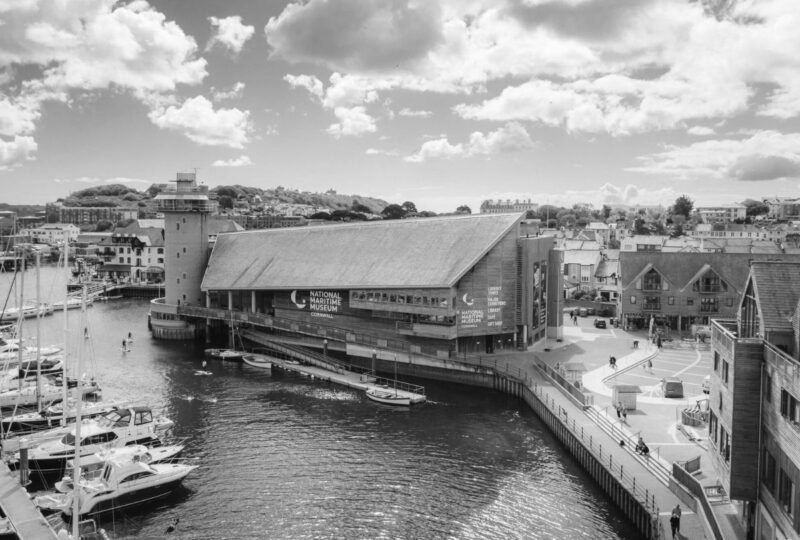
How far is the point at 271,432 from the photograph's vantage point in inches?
1887

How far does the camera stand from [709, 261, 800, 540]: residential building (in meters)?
24.9

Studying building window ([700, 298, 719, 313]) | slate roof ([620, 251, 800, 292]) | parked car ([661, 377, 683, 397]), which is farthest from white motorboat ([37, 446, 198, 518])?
building window ([700, 298, 719, 313])

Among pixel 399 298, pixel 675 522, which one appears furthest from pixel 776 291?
pixel 399 298

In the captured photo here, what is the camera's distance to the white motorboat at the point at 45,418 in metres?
45.1

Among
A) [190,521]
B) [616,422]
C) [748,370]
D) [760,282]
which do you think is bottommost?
[190,521]

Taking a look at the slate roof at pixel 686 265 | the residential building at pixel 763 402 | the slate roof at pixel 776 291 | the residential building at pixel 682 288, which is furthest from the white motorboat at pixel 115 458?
the slate roof at pixel 686 265

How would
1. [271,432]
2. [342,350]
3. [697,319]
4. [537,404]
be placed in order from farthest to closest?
1. [697,319]
2. [342,350]
3. [537,404]
4. [271,432]

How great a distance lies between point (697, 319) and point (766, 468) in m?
55.3

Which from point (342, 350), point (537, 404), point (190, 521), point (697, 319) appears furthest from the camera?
point (697, 319)

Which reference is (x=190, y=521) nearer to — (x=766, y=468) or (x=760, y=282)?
(x=766, y=468)

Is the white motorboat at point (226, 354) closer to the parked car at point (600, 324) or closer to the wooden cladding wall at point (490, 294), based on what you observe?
the wooden cladding wall at point (490, 294)

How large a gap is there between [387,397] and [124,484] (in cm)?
2322

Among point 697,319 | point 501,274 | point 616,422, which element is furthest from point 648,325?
point 616,422

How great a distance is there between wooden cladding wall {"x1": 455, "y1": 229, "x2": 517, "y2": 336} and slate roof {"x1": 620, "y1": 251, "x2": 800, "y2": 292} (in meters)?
21.4
